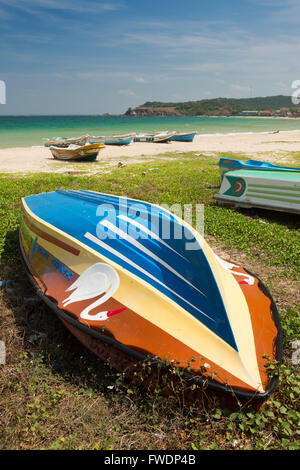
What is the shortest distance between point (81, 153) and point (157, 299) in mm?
15708

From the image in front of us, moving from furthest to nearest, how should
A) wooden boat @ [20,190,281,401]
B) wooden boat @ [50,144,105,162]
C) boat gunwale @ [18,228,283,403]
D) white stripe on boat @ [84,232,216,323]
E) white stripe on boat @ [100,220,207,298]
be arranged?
1. wooden boat @ [50,144,105,162]
2. white stripe on boat @ [100,220,207,298]
3. white stripe on boat @ [84,232,216,323]
4. wooden boat @ [20,190,281,401]
5. boat gunwale @ [18,228,283,403]

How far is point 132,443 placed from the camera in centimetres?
263

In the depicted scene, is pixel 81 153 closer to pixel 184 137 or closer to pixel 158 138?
pixel 158 138

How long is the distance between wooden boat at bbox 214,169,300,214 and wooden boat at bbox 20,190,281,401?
402 cm

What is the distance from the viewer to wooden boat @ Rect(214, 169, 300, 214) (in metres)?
7.66

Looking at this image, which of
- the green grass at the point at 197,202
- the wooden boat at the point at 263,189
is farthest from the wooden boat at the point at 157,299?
the wooden boat at the point at 263,189

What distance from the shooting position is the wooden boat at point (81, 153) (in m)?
A: 17.4

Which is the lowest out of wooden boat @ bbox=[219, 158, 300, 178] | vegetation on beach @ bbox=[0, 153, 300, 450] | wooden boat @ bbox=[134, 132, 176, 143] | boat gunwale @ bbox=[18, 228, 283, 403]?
vegetation on beach @ bbox=[0, 153, 300, 450]

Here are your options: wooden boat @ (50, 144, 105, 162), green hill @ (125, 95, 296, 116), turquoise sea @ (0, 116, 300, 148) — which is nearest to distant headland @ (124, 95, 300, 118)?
green hill @ (125, 95, 296, 116)

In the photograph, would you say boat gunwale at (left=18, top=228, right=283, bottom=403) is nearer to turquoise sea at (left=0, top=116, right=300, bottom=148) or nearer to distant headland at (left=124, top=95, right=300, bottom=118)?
turquoise sea at (left=0, top=116, right=300, bottom=148)

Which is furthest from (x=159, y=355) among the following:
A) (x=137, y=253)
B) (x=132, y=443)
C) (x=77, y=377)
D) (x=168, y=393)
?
Result: (x=137, y=253)

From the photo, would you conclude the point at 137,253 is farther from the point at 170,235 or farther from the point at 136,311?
the point at 136,311

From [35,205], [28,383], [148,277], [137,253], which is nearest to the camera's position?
[28,383]

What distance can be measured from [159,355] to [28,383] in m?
1.38
